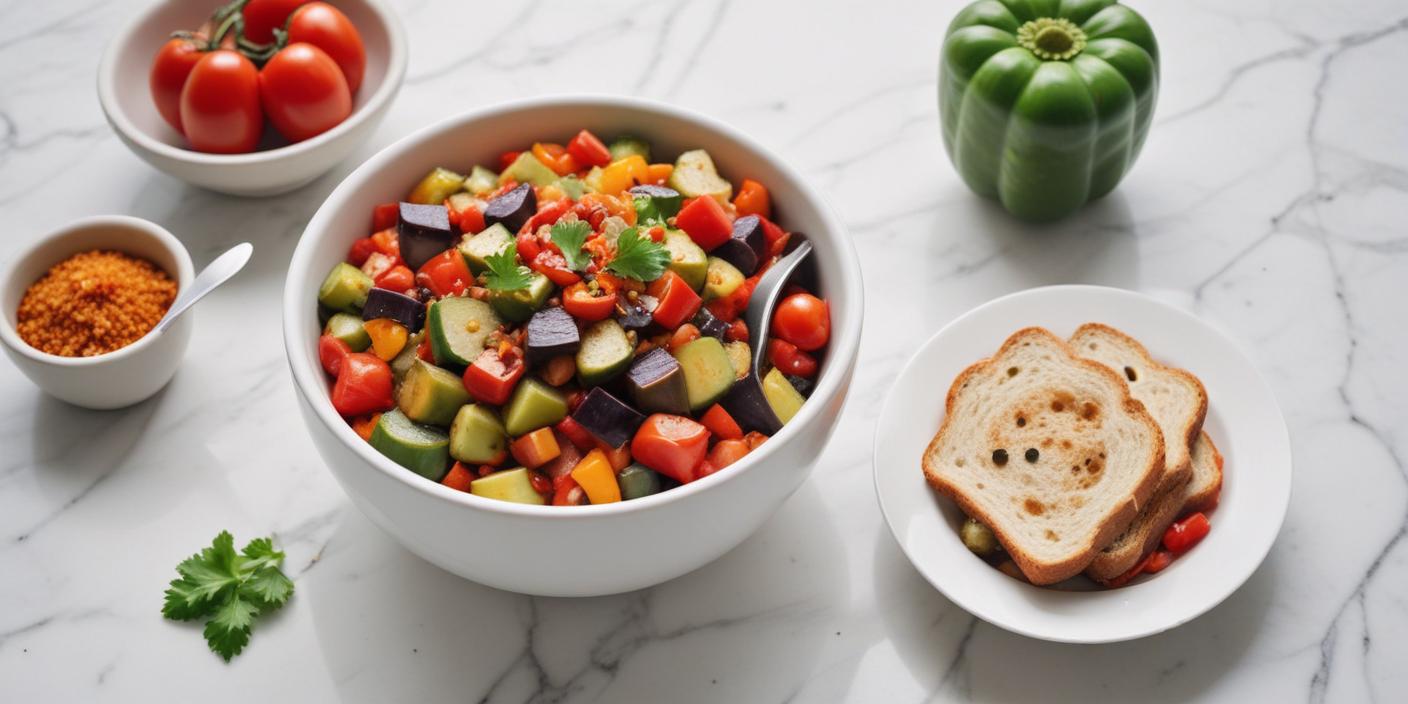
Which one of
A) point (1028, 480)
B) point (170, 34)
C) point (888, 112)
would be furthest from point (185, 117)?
point (1028, 480)

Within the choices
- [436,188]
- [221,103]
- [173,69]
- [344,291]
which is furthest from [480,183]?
[173,69]

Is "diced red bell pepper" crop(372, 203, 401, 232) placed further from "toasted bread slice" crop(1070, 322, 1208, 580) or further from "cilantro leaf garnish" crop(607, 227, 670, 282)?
"toasted bread slice" crop(1070, 322, 1208, 580)

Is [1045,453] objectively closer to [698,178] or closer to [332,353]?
[698,178]

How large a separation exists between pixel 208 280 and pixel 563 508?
1.48m

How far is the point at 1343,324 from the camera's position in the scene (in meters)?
3.77

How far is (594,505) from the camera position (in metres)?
2.69

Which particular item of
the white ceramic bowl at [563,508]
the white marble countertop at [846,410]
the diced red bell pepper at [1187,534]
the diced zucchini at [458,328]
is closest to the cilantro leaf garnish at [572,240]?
the diced zucchini at [458,328]

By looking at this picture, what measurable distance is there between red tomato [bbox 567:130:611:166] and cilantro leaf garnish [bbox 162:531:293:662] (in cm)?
129

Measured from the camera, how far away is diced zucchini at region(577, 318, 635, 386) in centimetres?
283

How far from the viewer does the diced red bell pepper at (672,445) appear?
2.78m

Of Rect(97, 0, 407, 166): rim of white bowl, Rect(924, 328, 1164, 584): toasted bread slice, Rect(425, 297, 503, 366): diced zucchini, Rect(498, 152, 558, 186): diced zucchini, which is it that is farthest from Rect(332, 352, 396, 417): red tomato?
Rect(924, 328, 1164, 584): toasted bread slice

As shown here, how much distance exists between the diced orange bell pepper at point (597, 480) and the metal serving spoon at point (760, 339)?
34cm

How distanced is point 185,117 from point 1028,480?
266 centimetres

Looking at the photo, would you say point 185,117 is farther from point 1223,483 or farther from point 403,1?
point 1223,483
